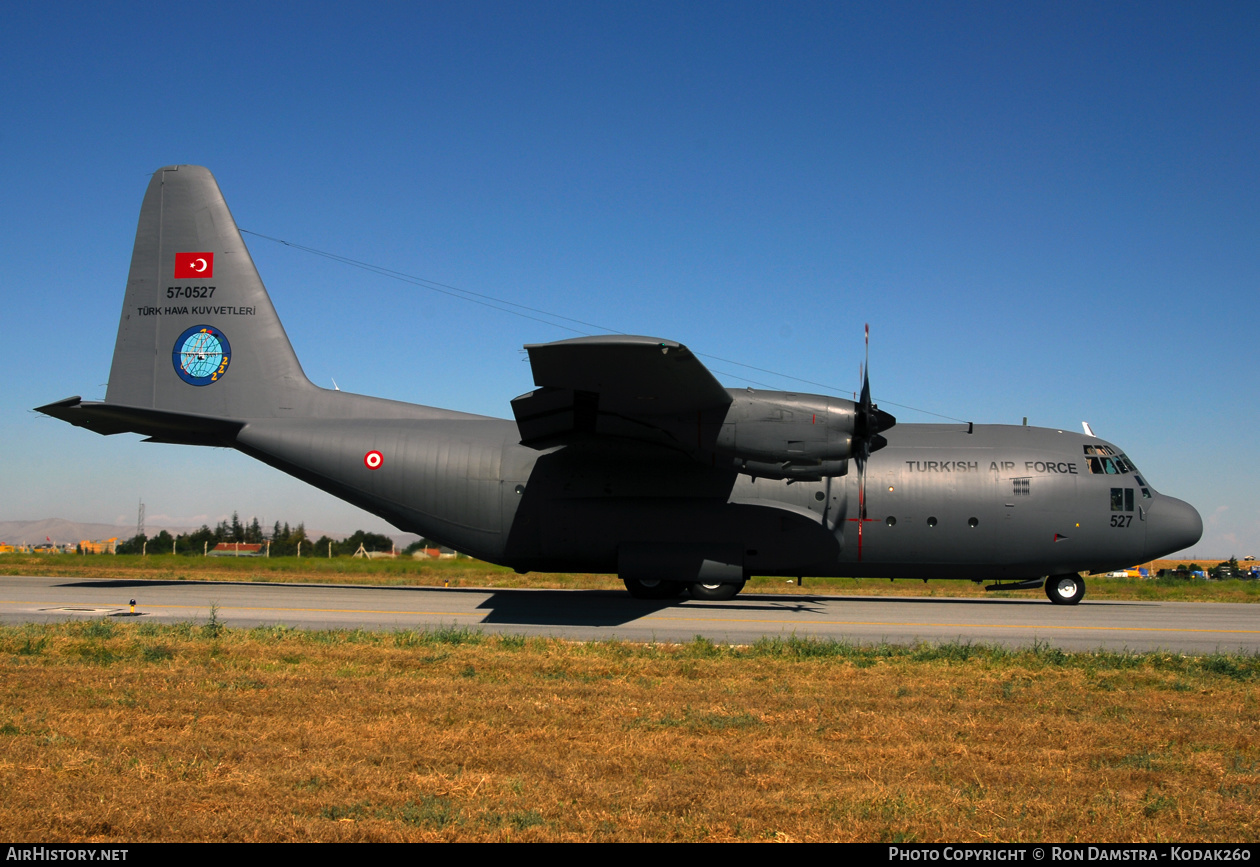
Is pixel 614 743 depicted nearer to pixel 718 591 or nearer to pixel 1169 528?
pixel 718 591

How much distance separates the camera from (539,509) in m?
18.0

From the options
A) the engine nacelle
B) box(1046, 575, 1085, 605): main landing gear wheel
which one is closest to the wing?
the engine nacelle

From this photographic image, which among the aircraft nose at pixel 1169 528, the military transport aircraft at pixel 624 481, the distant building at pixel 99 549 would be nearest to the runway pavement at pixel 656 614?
the military transport aircraft at pixel 624 481

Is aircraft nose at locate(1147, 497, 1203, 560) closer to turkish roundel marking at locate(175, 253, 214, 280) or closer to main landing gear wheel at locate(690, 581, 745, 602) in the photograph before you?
main landing gear wheel at locate(690, 581, 745, 602)

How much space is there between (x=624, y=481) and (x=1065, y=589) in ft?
34.1

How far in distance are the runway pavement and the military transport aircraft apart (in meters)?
1.08

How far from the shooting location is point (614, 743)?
6684 mm

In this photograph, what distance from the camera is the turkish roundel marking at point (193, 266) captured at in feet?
64.4

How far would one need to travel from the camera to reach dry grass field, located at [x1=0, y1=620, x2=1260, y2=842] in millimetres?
4852

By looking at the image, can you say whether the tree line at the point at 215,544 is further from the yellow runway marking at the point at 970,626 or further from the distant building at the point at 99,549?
the yellow runway marking at the point at 970,626

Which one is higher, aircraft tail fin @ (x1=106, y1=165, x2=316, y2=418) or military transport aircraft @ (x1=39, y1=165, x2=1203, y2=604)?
aircraft tail fin @ (x1=106, y1=165, x2=316, y2=418)

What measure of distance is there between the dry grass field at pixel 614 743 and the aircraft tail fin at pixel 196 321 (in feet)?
29.6
